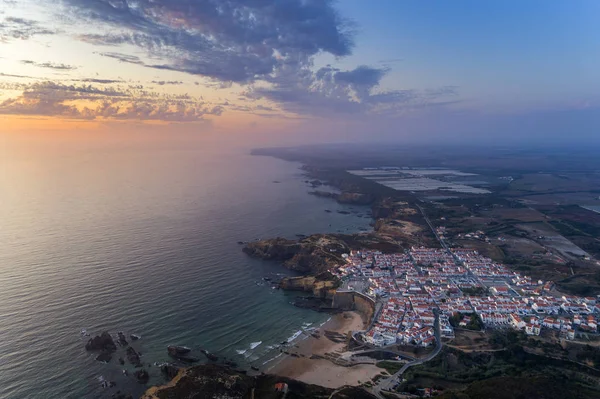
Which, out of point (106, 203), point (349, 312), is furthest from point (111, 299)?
point (106, 203)

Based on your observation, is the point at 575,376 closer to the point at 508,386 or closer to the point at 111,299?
the point at 508,386

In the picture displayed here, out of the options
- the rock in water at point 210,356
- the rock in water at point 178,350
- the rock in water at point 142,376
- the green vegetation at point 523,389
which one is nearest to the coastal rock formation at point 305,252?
the rock in water at point 210,356

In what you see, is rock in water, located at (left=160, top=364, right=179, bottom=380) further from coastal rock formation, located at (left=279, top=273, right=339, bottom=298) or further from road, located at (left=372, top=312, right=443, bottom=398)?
coastal rock formation, located at (left=279, top=273, right=339, bottom=298)

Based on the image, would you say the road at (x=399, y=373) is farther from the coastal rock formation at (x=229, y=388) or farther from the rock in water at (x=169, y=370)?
the rock in water at (x=169, y=370)

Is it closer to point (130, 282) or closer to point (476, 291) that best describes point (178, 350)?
point (130, 282)

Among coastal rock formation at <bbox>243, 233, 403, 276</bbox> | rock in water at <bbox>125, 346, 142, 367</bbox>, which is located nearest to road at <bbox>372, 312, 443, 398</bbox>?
rock in water at <bbox>125, 346, 142, 367</bbox>

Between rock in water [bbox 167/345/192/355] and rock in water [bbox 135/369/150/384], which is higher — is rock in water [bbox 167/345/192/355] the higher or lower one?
the higher one

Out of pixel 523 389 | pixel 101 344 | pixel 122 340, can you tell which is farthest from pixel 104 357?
pixel 523 389
